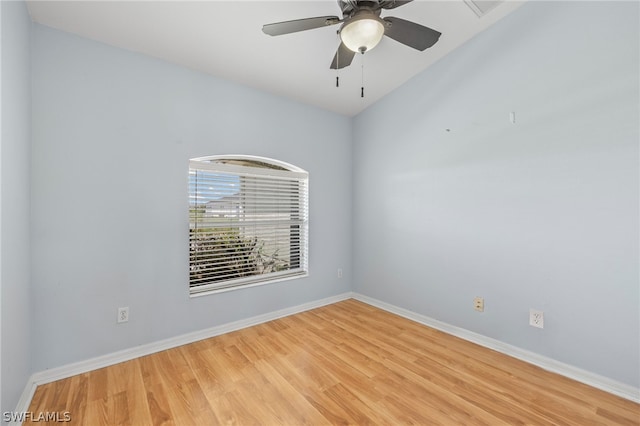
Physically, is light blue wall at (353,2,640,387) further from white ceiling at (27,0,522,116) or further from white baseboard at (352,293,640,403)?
white ceiling at (27,0,522,116)

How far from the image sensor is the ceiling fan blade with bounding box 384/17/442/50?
167 centimetres

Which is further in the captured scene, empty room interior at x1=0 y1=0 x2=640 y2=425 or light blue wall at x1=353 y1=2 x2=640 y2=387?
light blue wall at x1=353 y1=2 x2=640 y2=387

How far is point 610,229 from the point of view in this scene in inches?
74.5

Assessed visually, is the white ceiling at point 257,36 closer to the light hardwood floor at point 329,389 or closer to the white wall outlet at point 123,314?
the white wall outlet at point 123,314

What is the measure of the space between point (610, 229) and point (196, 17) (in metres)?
3.35

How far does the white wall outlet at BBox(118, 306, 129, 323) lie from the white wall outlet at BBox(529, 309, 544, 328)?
332 centimetres

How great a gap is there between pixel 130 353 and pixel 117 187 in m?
1.37

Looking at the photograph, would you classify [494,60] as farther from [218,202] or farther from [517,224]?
[218,202]

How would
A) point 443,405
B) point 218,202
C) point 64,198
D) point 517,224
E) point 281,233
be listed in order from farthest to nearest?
1. point 281,233
2. point 218,202
3. point 517,224
4. point 64,198
5. point 443,405

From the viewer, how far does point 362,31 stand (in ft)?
5.09

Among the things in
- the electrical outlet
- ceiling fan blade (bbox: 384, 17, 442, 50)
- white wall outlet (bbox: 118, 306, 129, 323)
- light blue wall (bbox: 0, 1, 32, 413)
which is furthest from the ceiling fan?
white wall outlet (bbox: 118, 306, 129, 323)

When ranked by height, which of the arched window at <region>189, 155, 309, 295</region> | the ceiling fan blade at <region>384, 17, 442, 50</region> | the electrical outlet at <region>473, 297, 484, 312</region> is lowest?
the electrical outlet at <region>473, 297, 484, 312</region>

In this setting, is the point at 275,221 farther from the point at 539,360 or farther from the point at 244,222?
the point at 539,360

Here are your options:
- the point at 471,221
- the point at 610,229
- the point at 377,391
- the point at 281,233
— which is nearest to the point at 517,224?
the point at 471,221
